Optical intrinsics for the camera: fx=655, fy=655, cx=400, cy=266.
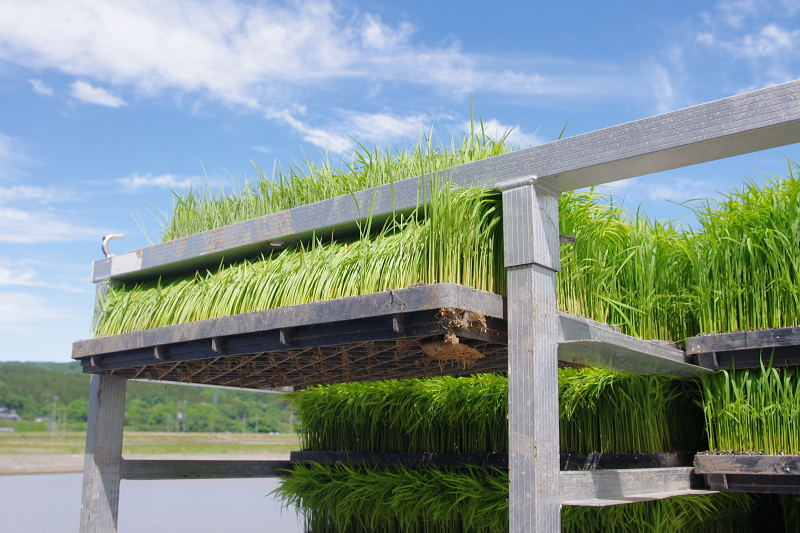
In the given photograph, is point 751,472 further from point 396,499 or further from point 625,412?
point 396,499

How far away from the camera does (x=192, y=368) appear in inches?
158

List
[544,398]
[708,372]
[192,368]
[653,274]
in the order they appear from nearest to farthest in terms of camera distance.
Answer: [544,398] → [708,372] → [653,274] → [192,368]

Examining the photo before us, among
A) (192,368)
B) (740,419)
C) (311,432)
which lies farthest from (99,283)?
(740,419)

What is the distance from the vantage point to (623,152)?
7.75 ft

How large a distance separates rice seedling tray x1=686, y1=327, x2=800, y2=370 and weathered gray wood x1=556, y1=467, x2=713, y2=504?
575 mm

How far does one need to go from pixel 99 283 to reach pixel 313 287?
7.31ft

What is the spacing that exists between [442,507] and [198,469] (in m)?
1.90

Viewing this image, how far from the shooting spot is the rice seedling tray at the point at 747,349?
10.1 ft

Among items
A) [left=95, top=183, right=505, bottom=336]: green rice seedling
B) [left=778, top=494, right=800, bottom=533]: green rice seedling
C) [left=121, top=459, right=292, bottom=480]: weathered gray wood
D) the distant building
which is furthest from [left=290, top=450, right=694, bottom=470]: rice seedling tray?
the distant building

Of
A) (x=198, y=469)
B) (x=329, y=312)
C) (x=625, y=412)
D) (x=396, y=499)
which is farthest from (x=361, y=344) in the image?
(x=198, y=469)

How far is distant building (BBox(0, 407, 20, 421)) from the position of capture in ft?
199

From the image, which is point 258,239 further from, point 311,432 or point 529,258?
point 311,432

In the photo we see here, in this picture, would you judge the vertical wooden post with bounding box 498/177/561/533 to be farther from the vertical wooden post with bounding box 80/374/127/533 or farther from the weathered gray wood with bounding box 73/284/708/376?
the vertical wooden post with bounding box 80/374/127/533

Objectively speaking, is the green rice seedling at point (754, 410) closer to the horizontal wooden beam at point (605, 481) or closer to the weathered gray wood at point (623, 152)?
the horizontal wooden beam at point (605, 481)
